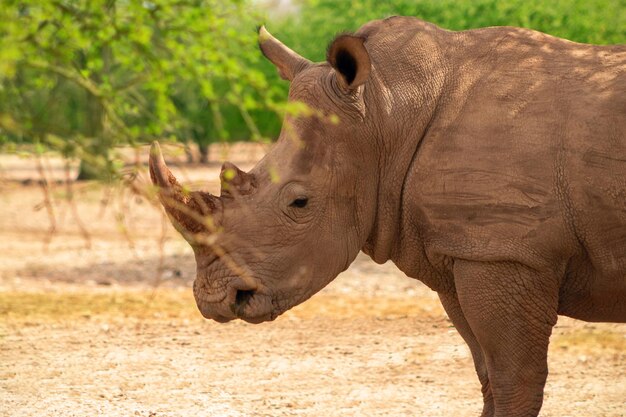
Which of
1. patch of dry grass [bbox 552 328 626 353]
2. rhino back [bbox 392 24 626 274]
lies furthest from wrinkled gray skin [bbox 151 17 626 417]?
patch of dry grass [bbox 552 328 626 353]

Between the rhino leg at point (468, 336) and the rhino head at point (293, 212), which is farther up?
the rhino head at point (293, 212)

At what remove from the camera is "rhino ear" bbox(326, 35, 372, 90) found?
17.3ft

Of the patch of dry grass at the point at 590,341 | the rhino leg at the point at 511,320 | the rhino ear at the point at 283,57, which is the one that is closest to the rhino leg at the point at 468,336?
the rhino leg at the point at 511,320

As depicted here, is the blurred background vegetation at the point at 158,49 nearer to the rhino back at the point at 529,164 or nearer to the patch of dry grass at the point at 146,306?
the rhino back at the point at 529,164

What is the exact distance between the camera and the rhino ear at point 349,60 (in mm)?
5277

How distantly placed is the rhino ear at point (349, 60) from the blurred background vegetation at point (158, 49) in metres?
0.29

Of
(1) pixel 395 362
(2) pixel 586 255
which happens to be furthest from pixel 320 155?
(1) pixel 395 362

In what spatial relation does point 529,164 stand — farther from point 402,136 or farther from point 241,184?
point 241,184

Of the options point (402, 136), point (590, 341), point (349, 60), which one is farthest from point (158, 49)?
point (590, 341)

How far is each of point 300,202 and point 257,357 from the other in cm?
323

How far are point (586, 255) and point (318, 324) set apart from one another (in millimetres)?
4902

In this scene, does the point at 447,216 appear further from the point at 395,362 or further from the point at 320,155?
the point at 395,362

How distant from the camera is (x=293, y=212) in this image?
18.0 feet

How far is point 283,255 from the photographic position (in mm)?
5469
